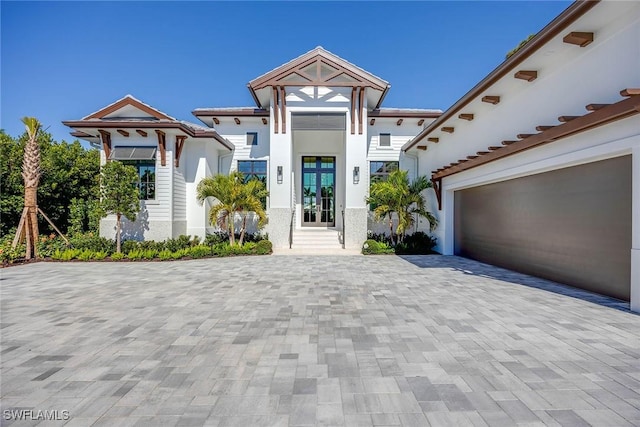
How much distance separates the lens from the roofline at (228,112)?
1436 cm

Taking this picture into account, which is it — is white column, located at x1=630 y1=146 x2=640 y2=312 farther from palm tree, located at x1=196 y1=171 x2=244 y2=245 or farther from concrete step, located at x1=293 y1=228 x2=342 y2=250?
palm tree, located at x1=196 y1=171 x2=244 y2=245

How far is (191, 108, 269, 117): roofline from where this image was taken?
14.4m

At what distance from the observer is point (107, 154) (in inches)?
488

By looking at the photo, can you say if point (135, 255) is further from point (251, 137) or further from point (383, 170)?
point (383, 170)

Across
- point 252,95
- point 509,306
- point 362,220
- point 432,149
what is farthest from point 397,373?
point 252,95

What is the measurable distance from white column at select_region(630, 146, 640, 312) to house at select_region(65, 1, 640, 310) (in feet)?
0.06

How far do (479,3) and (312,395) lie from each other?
12636mm

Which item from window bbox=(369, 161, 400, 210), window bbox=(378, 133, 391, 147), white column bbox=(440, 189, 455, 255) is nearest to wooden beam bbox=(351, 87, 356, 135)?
window bbox=(378, 133, 391, 147)

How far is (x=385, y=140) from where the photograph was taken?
15.1 metres

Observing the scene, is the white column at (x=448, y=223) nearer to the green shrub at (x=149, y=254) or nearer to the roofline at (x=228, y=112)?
the roofline at (x=228, y=112)

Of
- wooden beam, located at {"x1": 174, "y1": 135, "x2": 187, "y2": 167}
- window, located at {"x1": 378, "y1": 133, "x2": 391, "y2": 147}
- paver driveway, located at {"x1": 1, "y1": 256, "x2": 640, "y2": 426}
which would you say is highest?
window, located at {"x1": 378, "y1": 133, "x2": 391, "y2": 147}

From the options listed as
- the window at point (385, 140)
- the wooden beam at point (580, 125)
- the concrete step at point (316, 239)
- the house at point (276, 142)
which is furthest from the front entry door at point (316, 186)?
the wooden beam at point (580, 125)

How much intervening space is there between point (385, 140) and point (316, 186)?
4501mm

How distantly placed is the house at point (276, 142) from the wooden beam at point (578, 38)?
26.6 ft
